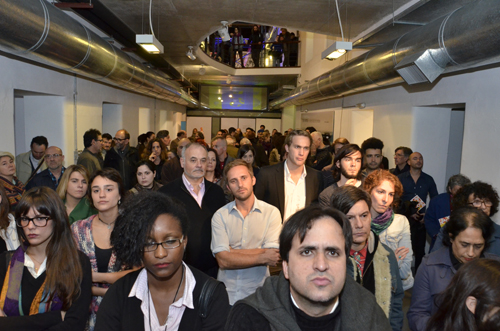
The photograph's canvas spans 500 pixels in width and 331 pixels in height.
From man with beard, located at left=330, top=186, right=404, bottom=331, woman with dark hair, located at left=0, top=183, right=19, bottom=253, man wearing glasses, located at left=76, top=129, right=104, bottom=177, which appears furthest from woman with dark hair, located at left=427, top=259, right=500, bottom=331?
man wearing glasses, located at left=76, top=129, right=104, bottom=177

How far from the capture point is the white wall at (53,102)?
15.4ft

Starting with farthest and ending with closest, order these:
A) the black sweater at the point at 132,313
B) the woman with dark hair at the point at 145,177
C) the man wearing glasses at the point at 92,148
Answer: the man wearing glasses at the point at 92,148 < the woman with dark hair at the point at 145,177 < the black sweater at the point at 132,313

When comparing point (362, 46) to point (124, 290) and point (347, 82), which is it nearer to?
point (347, 82)

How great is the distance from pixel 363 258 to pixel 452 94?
3.87 m

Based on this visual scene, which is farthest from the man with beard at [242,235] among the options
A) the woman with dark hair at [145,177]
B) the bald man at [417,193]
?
the bald man at [417,193]

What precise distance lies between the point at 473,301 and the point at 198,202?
2.16 meters

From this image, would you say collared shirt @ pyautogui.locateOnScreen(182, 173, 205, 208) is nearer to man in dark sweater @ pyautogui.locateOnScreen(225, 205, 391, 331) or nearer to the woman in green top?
the woman in green top

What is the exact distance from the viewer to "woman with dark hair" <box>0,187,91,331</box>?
6.54 feet

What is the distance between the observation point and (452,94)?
511 centimetres

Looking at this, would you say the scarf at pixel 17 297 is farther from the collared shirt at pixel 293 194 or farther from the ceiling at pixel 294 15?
the ceiling at pixel 294 15

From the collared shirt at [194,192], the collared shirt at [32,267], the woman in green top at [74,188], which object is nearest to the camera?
the collared shirt at [32,267]

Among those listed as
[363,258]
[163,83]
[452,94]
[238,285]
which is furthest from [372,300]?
[163,83]

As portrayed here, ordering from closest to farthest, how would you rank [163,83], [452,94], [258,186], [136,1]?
[258,186]
[452,94]
[136,1]
[163,83]

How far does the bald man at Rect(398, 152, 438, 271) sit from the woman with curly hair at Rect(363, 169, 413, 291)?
2.02 meters
